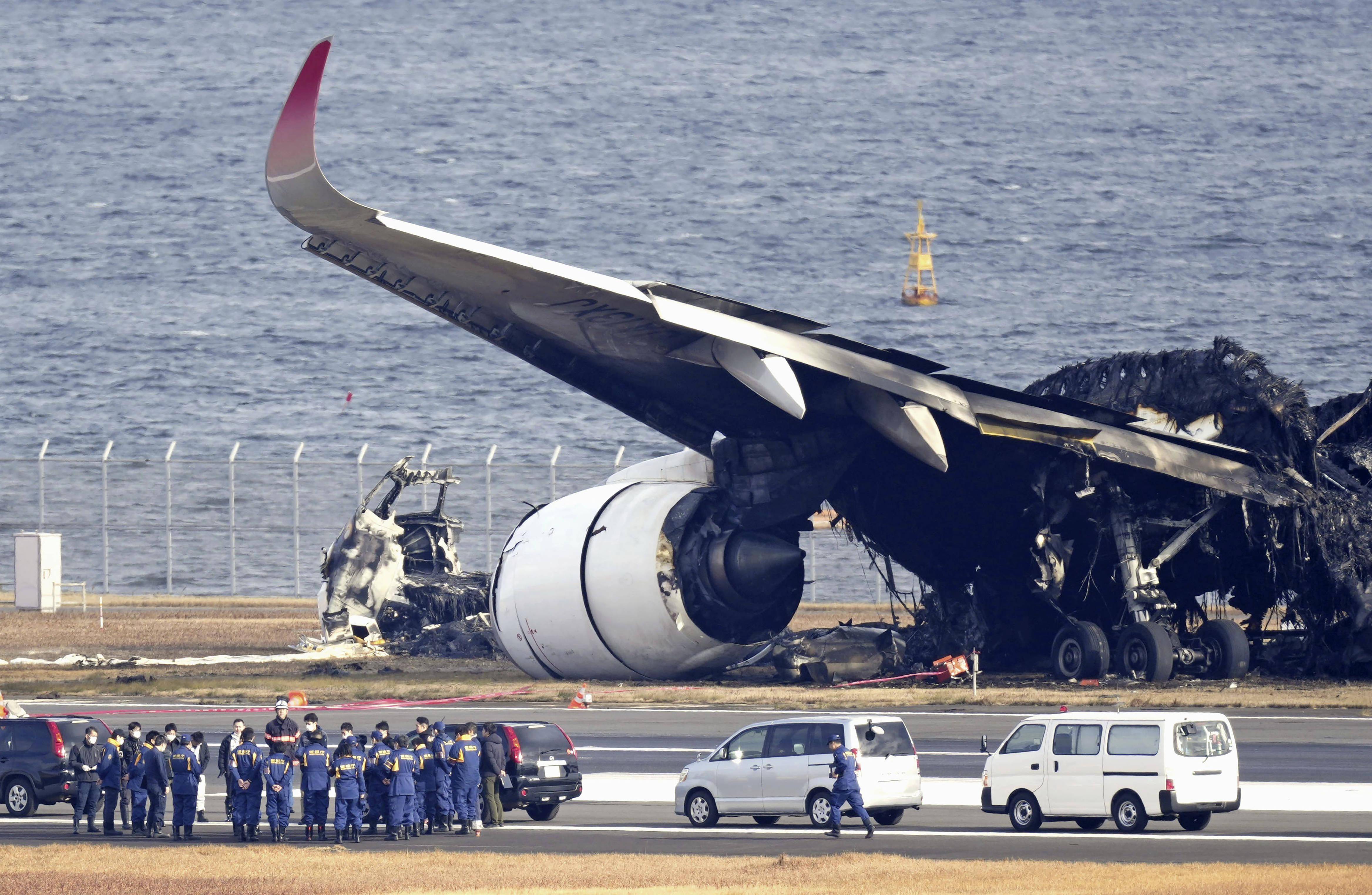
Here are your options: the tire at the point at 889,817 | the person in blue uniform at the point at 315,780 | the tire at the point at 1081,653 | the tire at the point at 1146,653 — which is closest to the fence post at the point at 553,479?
the tire at the point at 1081,653

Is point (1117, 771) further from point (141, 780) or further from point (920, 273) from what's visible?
point (920, 273)

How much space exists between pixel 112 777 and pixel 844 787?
11.1m

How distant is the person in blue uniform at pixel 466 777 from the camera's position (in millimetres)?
25219

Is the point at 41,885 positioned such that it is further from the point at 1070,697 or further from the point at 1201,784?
the point at 1070,697

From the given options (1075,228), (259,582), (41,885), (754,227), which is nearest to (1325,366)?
(1075,228)

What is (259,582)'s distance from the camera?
3930 inches

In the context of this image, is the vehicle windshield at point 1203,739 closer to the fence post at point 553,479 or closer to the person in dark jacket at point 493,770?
the person in dark jacket at point 493,770

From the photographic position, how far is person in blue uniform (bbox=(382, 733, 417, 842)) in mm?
24797

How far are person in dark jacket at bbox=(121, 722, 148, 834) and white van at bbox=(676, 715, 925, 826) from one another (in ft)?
26.6

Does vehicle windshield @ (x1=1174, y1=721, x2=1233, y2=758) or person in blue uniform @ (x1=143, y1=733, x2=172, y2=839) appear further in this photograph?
person in blue uniform @ (x1=143, y1=733, x2=172, y2=839)

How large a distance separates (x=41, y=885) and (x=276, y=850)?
4027mm

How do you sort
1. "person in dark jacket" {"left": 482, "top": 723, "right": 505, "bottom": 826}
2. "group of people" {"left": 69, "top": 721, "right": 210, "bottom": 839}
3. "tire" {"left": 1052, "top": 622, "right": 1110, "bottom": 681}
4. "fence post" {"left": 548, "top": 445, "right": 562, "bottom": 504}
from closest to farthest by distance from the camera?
"group of people" {"left": 69, "top": 721, "right": 210, "bottom": 839} < "person in dark jacket" {"left": 482, "top": 723, "right": 505, "bottom": 826} < "tire" {"left": 1052, "top": 622, "right": 1110, "bottom": 681} < "fence post" {"left": 548, "top": 445, "right": 562, "bottom": 504}

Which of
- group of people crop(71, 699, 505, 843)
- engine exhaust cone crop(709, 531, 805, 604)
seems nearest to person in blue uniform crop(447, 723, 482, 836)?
group of people crop(71, 699, 505, 843)

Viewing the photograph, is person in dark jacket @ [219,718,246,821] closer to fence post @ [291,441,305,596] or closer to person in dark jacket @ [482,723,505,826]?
person in dark jacket @ [482,723,505,826]
